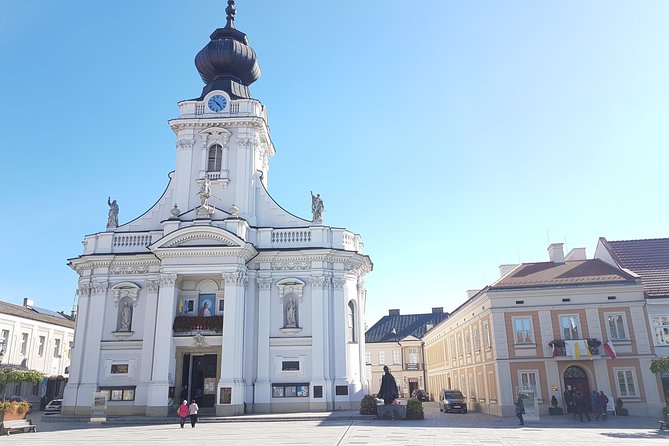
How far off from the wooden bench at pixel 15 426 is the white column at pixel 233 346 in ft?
29.5

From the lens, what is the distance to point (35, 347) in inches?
1820

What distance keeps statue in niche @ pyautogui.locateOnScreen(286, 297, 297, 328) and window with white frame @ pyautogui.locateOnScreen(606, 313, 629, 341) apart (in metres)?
17.9

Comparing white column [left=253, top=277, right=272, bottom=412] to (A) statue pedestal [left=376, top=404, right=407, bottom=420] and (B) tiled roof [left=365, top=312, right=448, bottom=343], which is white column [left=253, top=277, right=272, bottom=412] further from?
(B) tiled roof [left=365, top=312, right=448, bottom=343]

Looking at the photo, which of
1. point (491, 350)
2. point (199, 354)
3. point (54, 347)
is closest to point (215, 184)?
point (199, 354)

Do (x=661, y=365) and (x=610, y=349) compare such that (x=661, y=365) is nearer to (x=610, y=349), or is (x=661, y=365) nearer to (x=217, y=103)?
(x=610, y=349)

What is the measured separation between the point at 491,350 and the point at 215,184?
66.0 ft

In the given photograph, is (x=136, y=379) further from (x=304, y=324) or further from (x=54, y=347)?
(x=54, y=347)

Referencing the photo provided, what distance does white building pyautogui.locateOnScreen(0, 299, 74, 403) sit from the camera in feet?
140

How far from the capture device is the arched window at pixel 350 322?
108 ft

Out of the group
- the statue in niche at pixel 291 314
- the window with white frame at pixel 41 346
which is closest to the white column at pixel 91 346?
the statue in niche at pixel 291 314

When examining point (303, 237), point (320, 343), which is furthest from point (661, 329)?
point (303, 237)

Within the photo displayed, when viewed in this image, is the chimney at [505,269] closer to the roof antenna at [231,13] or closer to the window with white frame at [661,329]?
the window with white frame at [661,329]

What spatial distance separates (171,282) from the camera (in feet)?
101

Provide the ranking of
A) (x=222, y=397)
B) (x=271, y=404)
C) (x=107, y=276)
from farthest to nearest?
(x=107, y=276), (x=271, y=404), (x=222, y=397)
